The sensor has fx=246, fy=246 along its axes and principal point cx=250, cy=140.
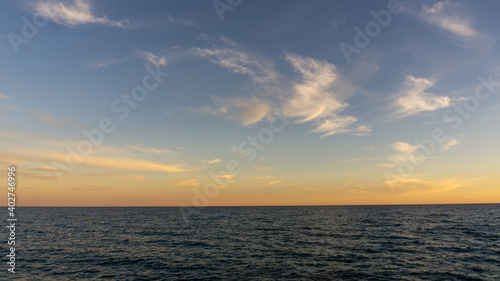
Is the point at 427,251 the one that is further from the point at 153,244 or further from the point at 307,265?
the point at 153,244

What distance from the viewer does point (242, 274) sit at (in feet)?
100.0

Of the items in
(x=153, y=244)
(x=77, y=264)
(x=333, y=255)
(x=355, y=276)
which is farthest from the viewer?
(x=153, y=244)

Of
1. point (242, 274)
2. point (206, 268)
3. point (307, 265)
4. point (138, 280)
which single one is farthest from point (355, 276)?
point (138, 280)

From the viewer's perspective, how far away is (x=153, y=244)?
50.6 m

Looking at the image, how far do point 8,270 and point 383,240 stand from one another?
63.5 metres

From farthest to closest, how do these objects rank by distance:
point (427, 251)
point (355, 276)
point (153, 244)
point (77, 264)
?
point (153, 244) → point (427, 251) → point (77, 264) → point (355, 276)

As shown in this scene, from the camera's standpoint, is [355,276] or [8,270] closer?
[355,276]

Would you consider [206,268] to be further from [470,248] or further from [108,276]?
[470,248]

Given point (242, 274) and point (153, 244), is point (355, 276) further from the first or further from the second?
point (153, 244)

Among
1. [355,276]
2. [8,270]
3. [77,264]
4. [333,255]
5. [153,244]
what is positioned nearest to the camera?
[355,276]

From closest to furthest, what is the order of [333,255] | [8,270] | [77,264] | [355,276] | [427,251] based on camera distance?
[355,276] → [8,270] → [77,264] → [333,255] → [427,251]

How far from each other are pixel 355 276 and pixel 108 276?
30223mm

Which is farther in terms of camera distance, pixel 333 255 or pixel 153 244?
pixel 153 244

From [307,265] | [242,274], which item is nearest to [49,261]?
[242,274]
